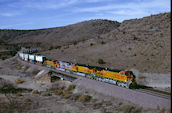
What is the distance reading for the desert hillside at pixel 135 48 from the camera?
4510cm

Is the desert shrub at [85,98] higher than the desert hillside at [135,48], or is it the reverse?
the desert hillside at [135,48]

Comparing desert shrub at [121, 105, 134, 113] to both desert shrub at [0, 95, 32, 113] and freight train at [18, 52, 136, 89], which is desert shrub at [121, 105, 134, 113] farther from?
desert shrub at [0, 95, 32, 113]

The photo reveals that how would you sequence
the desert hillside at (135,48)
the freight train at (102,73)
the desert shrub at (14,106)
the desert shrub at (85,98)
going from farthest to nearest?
the desert hillside at (135,48) < the desert shrub at (85,98) < the freight train at (102,73) < the desert shrub at (14,106)

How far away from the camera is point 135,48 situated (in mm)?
56219

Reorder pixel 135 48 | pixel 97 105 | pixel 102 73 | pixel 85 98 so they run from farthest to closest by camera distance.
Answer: pixel 135 48 < pixel 102 73 < pixel 85 98 < pixel 97 105

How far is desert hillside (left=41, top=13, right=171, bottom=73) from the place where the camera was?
4510 cm

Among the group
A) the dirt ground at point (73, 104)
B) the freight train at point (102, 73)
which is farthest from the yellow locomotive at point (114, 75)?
the dirt ground at point (73, 104)

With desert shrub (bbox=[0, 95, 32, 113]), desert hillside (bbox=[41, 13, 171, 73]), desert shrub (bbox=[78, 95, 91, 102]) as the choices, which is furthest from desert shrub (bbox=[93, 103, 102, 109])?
desert hillside (bbox=[41, 13, 171, 73])

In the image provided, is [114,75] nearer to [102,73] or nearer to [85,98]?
[102,73]

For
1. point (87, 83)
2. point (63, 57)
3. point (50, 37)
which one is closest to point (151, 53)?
point (87, 83)

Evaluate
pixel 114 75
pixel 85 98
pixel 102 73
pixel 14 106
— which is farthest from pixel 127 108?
pixel 14 106

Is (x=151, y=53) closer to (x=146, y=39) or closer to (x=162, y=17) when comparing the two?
(x=146, y=39)

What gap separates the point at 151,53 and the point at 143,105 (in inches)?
1155

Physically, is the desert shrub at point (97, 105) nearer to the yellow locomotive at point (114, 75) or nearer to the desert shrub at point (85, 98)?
the desert shrub at point (85, 98)
